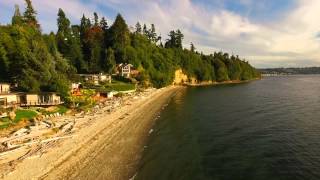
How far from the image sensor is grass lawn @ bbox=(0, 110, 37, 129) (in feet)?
155

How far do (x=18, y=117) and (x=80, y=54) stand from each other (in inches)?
2461

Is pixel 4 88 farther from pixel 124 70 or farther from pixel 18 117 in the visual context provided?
pixel 124 70

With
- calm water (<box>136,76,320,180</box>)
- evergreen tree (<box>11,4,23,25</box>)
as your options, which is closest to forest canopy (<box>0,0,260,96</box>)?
evergreen tree (<box>11,4,23,25</box>)

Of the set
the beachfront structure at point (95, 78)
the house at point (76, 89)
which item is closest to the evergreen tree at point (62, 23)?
the beachfront structure at point (95, 78)

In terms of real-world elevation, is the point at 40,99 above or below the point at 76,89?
below

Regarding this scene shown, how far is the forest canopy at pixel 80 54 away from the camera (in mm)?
64938

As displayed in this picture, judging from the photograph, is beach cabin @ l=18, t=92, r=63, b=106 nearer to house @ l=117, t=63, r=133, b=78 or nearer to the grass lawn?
the grass lawn

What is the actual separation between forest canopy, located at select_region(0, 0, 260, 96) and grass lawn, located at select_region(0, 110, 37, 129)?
370 inches

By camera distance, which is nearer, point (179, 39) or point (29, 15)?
point (29, 15)

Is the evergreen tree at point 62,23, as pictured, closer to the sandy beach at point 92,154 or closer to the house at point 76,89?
the house at point 76,89

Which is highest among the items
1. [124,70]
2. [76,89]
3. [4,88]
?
[124,70]

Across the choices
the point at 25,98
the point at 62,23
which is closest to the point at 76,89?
the point at 25,98

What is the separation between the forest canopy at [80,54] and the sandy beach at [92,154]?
18.6 meters

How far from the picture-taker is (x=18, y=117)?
51156 mm
